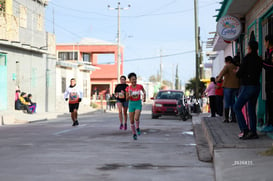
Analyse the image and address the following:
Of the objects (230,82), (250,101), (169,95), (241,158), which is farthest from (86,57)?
(241,158)

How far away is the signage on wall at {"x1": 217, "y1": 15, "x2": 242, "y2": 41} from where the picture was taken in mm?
15219

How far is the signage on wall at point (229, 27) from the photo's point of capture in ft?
49.9

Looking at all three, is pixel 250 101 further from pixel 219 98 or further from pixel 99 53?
pixel 99 53

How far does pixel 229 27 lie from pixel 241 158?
854 centimetres

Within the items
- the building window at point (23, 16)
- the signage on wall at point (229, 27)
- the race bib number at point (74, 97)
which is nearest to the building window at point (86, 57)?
the building window at point (23, 16)

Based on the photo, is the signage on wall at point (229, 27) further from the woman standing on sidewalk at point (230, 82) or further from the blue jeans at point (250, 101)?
the blue jeans at point (250, 101)

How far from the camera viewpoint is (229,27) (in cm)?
1544

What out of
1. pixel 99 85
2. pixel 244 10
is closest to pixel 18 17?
pixel 244 10

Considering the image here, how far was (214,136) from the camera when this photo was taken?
10164 mm

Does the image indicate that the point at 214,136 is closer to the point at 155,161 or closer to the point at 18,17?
the point at 155,161

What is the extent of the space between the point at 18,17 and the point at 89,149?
889 inches

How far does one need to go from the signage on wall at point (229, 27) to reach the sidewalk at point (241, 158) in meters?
5.79

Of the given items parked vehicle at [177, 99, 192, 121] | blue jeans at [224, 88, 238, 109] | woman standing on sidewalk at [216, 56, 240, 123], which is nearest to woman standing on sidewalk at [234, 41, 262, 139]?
woman standing on sidewalk at [216, 56, 240, 123]

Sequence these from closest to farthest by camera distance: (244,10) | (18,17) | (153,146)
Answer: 1. (153,146)
2. (244,10)
3. (18,17)
